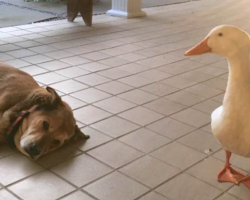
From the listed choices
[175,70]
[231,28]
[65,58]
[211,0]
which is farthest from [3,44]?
[211,0]

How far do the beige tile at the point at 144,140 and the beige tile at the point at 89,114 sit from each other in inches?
11.0

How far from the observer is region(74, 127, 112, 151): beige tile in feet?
7.63

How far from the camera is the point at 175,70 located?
11.9 ft

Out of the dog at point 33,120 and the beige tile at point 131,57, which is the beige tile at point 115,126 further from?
the beige tile at point 131,57

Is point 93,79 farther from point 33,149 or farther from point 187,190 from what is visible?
point 187,190

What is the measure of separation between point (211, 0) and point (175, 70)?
13.6 ft

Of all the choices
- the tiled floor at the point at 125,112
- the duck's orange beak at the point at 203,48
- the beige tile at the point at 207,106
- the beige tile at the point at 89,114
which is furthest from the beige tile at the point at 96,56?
the duck's orange beak at the point at 203,48

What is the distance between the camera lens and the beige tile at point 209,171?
2045 millimetres

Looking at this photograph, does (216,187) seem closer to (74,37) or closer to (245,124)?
(245,124)

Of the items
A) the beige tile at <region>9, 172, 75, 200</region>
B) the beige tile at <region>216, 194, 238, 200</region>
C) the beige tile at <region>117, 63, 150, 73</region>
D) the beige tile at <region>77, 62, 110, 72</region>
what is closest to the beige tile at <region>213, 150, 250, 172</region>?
the beige tile at <region>216, 194, 238, 200</region>

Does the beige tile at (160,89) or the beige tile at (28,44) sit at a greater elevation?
the beige tile at (28,44)

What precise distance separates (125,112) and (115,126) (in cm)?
22

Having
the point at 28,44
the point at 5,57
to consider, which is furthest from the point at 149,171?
the point at 28,44

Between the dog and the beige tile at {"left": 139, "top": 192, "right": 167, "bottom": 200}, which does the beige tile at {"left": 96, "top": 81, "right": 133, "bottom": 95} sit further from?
the beige tile at {"left": 139, "top": 192, "right": 167, "bottom": 200}
